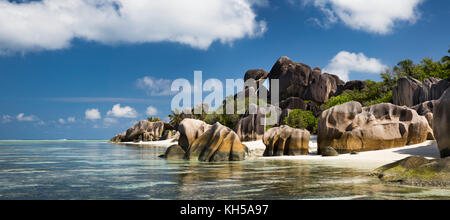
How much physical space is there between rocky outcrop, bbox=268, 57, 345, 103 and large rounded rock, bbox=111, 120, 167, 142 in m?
32.3

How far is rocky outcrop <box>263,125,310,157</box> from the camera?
2784 cm

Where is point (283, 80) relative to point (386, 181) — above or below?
above

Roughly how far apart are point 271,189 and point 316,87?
66569 millimetres

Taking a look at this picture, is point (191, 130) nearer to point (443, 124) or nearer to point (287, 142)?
point (287, 142)

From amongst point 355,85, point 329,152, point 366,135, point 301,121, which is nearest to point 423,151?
point 366,135

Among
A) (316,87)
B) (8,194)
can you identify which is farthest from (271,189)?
(316,87)

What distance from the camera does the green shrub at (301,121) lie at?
5269cm

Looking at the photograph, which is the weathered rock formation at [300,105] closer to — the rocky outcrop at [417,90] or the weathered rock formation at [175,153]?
the rocky outcrop at [417,90]

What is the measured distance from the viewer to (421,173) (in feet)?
36.7

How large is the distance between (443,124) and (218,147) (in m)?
13.3

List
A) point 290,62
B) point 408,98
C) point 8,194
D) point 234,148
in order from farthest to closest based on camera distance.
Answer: point 290,62 → point 408,98 → point 234,148 → point 8,194
